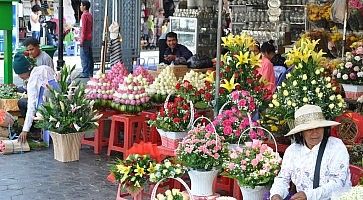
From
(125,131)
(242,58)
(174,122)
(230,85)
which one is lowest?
(125,131)

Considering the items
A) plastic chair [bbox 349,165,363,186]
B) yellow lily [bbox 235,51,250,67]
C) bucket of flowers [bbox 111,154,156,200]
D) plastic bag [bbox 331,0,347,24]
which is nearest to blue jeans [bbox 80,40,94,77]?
plastic bag [bbox 331,0,347,24]

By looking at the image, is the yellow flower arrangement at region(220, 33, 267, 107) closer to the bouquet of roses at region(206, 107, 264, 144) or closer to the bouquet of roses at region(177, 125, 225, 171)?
the bouquet of roses at region(206, 107, 264, 144)

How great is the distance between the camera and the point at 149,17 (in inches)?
860

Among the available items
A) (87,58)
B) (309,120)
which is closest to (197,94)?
(309,120)

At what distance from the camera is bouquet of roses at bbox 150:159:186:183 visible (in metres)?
4.52

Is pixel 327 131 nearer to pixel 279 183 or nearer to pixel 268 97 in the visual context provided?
pixel 279 183

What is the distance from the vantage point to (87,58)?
14.2 meters

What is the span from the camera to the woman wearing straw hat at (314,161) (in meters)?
3.88

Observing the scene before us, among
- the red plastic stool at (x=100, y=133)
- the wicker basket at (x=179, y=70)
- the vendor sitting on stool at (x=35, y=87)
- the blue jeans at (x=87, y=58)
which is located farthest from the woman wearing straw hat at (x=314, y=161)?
the blue jeans at (x=87, y=58)

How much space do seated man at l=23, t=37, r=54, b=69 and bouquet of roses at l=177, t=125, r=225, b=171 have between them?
3.97 m

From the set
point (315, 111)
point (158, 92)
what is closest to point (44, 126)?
point (158, 92)

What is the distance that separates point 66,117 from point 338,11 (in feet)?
19.4

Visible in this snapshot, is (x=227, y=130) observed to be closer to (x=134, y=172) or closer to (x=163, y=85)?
(x=134, y=172)

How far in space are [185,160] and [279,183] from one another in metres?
0.85
